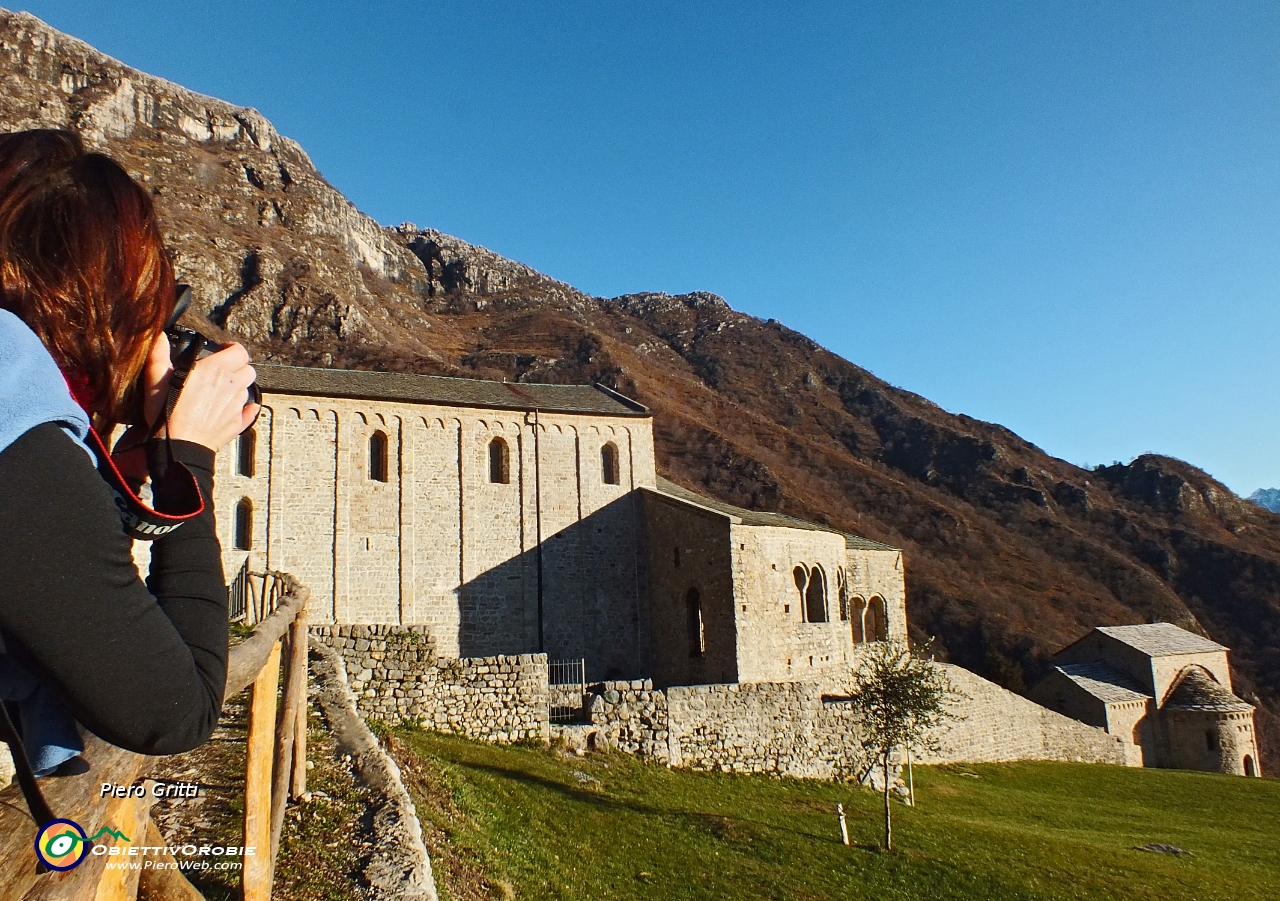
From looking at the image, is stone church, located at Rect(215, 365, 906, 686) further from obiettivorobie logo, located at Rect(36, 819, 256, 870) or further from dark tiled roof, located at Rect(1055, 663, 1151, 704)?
obiettivorobie logo, located at Rect(36, 819, 256, 870)

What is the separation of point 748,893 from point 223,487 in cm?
1743

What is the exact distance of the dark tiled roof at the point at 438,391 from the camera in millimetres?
23812

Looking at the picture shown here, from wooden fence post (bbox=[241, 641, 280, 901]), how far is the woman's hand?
236cm

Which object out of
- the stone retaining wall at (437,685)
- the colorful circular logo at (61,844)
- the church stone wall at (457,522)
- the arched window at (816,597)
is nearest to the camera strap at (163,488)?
the colorful circular logo at (61,844)

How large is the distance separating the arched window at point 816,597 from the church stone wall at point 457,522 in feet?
17.7

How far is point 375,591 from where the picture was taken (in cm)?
2319

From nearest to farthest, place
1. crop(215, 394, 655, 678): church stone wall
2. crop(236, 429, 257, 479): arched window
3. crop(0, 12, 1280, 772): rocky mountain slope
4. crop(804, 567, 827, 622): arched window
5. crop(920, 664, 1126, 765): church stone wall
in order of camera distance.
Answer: crop(236, 429, 257, 479): arched window
crop(215, 394, 655, 678): church stone wall
crop(804, 567, 827, 622): arched window
crop(920, 664, 1126, 765): church stone wall
crop(0, 12, 1280, 772): rocky mountain slope

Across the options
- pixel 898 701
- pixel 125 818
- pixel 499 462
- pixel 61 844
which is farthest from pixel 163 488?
pixel 499 462

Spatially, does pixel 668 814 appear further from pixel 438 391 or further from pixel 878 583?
pixel 878 583

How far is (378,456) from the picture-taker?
80.5ft

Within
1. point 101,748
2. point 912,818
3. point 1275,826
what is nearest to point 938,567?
point 1275,826

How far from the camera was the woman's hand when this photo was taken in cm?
163

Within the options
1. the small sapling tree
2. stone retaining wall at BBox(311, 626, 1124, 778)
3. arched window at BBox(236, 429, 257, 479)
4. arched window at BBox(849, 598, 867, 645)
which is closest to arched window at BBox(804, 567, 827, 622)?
stone retaining wall at BBox(311, 626, 1124, 778)

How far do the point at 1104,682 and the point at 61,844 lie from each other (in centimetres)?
4465
